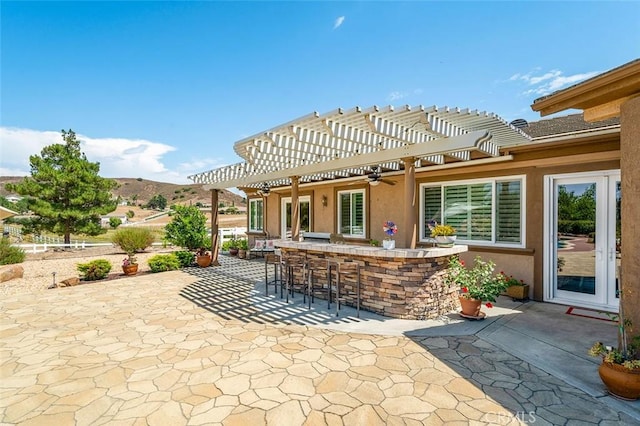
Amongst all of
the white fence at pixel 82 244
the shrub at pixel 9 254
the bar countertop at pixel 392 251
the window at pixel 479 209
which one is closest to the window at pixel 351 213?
the window at pixel 479 209

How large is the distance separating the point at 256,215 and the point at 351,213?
22.8ft

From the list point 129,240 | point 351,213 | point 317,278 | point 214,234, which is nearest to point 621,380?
point 317,278

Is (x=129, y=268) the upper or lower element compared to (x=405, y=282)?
lower

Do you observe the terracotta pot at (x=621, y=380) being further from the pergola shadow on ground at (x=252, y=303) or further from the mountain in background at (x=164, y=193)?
the mountain in background at (x=164, y=193)

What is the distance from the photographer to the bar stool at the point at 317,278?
22.5 ft

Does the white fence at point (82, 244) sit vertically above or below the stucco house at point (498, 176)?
below

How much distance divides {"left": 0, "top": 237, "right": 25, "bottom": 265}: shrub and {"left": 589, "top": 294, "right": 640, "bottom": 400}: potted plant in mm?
18553

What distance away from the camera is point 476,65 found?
332 inches

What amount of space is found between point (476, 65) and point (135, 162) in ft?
109

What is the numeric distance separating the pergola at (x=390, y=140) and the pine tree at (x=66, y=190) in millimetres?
17953

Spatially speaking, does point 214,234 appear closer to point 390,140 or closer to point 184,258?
point 184,258

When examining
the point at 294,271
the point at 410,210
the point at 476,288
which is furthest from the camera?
the point at 294,271

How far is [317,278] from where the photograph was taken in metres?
7.28

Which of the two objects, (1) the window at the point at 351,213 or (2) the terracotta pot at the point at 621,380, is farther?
(1) the window at the point at 351,213
